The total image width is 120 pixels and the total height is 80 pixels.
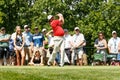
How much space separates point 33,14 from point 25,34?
133ft

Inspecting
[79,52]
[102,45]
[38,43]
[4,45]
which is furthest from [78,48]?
[4,45]

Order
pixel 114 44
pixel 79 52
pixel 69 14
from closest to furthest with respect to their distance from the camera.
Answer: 1. pixel 79 52
2. pixel 114 44
3. pixel 69 14

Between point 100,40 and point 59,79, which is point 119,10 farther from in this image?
point 59,79

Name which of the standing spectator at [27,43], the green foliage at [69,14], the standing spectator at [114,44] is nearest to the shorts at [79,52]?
the standing spectator at [114,44]

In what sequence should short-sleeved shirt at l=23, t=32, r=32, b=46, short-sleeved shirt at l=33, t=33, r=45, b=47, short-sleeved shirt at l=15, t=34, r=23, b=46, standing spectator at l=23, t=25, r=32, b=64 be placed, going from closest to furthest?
short-sleeved shirt at l=33, t=33, r=45, b=47
short-sleeved shirt at l=15, t=34, r=23, b=46
standing spectator at l=23, t=25, r=32, b=64
short-sleeved shirt at l=23, t=32, r=32, b=46

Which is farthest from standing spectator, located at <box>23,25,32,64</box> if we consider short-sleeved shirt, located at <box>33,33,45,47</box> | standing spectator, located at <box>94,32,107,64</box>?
standing spectator, located at <box>94,32,107,64</box>

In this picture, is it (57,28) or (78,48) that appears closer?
(57,28)

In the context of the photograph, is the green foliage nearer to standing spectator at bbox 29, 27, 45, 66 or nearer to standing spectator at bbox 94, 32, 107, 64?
standing spectator at bbox 94, 32, 107, 64

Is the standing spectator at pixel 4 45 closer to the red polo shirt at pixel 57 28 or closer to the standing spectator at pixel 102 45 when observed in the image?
the standing spectator at pixel 102 45

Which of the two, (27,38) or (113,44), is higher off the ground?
(27,38)

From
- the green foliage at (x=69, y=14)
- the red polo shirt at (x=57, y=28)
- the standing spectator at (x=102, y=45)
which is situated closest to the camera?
the red polo shirt at (x=57, y=28)

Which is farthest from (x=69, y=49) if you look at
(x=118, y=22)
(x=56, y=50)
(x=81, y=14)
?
(x=81, y=14)

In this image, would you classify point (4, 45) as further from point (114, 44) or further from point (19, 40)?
point (114, 44)

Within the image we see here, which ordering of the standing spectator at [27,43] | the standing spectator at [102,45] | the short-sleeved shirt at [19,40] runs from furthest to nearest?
the standing spectator at [102,45]
the standing spectator at [27,43]
the short-sleeved shirt at [19,40]
